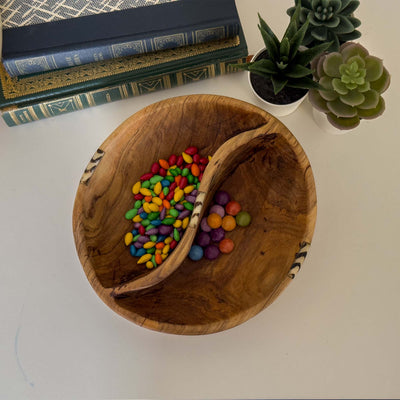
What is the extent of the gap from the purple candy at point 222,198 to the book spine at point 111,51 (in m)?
0.25

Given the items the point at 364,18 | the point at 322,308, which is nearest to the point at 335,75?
the point at 364,18

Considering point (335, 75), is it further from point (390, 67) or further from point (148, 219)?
point (148, 219)

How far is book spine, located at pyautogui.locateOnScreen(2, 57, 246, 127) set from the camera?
0.66 metres

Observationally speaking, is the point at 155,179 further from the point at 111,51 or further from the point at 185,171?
the point at 111,51

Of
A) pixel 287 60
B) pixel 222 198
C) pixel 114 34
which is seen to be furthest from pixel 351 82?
pixel 114 34

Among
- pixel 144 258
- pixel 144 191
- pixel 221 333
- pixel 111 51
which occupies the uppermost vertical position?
pixel 111 51

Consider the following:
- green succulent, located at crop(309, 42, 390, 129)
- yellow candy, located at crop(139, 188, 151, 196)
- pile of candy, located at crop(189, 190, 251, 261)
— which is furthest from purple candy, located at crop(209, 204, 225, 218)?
green succulent, located at crop(309, 42, 390, 129)

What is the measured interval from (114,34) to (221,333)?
498 millimetres

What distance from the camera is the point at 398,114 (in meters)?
0.71

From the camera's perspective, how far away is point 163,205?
64cm

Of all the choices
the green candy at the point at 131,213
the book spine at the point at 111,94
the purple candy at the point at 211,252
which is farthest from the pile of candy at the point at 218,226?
the book spine at the point at 111,94

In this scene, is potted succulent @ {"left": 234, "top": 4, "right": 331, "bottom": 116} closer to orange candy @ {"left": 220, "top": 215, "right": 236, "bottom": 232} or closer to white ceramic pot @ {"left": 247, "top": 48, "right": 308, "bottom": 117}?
white ceramic pot @ {"left": 247, "top": 48, "right": 308, "bottom": 117}

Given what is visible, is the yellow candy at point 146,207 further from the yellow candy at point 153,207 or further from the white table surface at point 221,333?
the white table surface at point 221,333

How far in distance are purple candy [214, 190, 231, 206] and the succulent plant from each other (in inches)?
10.4
